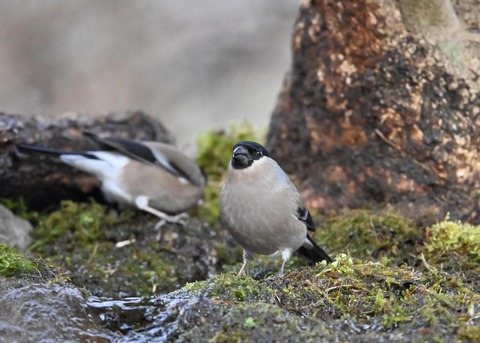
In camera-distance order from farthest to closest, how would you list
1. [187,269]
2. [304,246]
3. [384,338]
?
[187,269], [304,246], [384,338]

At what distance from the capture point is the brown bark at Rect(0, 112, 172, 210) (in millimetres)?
7652

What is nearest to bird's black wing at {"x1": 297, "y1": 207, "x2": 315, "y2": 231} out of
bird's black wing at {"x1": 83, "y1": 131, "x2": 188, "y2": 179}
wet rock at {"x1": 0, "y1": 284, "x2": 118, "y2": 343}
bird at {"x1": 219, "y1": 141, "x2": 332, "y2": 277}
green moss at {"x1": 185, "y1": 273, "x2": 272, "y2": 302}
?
bird at {"x1": 219, "y1": 141, "x2": 332, "y2": 277}

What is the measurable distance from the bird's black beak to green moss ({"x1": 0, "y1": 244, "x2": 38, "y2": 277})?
6.25 ft

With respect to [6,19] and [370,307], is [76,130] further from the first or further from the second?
[6,19]

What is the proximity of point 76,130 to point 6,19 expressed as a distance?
26.0ft

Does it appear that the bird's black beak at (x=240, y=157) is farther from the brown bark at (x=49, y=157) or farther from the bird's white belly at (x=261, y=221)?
the brown bark at (x=49, y=157)

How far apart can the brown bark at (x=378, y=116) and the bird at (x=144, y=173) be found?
4.30 feet

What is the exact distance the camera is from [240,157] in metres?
6.07

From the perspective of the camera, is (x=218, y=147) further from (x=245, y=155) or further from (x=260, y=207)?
(x=260, y=207)

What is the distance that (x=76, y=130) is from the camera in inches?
332

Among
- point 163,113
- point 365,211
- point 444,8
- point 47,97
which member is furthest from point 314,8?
point 47,97

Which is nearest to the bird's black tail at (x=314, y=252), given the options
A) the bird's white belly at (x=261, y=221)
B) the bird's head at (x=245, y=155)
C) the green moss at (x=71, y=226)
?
the bird's white belly at (x=261, y=221)

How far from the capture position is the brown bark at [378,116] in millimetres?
6902

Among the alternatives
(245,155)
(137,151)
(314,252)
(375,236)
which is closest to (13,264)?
(245,155)
